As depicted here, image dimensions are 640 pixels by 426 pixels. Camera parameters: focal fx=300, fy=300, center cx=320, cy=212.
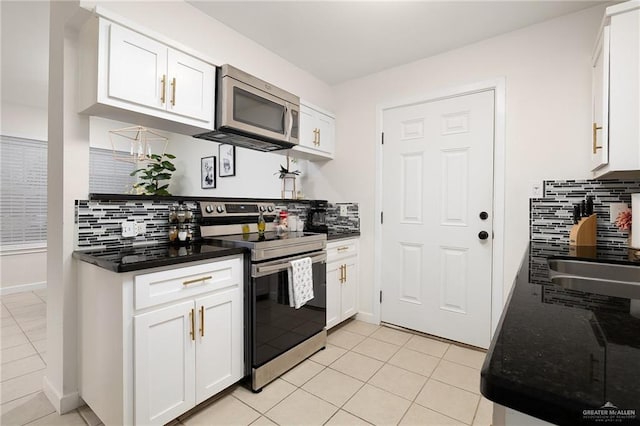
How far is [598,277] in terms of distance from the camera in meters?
1.39

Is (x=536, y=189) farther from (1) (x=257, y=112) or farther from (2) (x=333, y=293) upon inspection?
(1) (x=257, y=112)

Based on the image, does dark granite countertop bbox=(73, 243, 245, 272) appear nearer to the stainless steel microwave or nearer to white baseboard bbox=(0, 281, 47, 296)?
the stainless steel microwave

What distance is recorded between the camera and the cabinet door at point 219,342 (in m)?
1.61

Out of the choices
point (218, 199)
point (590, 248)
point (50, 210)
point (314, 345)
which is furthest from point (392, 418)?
point (50, 210)

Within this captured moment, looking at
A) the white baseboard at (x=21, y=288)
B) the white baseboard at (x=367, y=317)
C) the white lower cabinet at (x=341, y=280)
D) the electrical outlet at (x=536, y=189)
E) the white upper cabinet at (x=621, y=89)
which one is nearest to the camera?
the white upper cabinet at (x=621, y=89)

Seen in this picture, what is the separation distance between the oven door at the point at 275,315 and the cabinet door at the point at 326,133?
49.6 inches

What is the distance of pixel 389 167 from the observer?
286cm

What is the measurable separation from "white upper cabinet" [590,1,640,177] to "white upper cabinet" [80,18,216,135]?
2260 mm

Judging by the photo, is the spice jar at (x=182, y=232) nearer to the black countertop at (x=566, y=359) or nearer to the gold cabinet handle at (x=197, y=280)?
the gold cabinet handle at (x=197, y=280)

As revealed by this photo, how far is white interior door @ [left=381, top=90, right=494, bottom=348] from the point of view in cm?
241

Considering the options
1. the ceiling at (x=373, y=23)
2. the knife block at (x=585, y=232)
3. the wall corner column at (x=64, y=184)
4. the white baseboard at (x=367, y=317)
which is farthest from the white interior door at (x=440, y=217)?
the wall corner column at (x=64, y=184)

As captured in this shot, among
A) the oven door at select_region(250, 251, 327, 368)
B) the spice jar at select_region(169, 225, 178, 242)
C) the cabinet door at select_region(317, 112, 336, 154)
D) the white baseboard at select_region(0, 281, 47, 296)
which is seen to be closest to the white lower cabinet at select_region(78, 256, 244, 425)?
the oven door at select_region(250, 251, 327, 368)

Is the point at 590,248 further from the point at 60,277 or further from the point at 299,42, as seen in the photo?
the point at 60,277

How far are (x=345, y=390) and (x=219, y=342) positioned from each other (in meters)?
0.84
